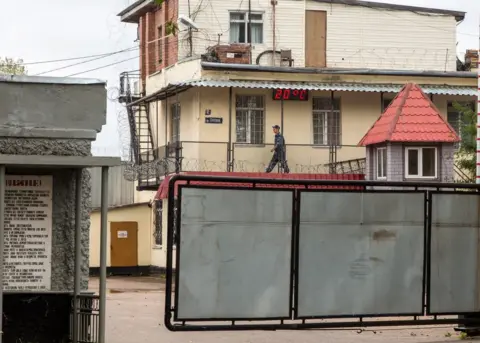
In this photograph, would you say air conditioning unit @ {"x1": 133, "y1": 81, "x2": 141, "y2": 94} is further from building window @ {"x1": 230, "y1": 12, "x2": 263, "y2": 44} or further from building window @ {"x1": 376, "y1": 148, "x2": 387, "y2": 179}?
building window @ {"x1": 376, "y1": 148, "x2": 387, "y2": 179}

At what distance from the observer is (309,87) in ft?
140

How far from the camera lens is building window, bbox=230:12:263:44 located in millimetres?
48531

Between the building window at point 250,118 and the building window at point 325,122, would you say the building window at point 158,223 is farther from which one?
the building window at point 325,122

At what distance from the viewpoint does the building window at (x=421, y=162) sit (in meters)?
39.0

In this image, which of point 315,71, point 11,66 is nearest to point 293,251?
point 315,71

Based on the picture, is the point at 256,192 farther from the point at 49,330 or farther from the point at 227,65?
the point at 227,65

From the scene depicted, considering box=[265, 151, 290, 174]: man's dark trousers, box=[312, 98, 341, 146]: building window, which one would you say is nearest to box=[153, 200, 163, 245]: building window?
box=[265, 151, 290, 174]: man's dark trousers

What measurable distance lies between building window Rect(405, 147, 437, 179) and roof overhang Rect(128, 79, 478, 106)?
15.1ft

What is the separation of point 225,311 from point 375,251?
83.6 inches

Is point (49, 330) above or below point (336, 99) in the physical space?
A: below

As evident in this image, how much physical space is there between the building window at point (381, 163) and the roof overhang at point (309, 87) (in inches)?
149

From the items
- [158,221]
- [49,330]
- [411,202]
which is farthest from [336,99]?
[49,330]

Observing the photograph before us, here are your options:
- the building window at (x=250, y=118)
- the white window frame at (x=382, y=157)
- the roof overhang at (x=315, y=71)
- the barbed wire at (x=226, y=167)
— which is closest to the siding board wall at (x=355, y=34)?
the building window at (x=250, y=118)

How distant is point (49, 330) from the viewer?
44.2 ft
